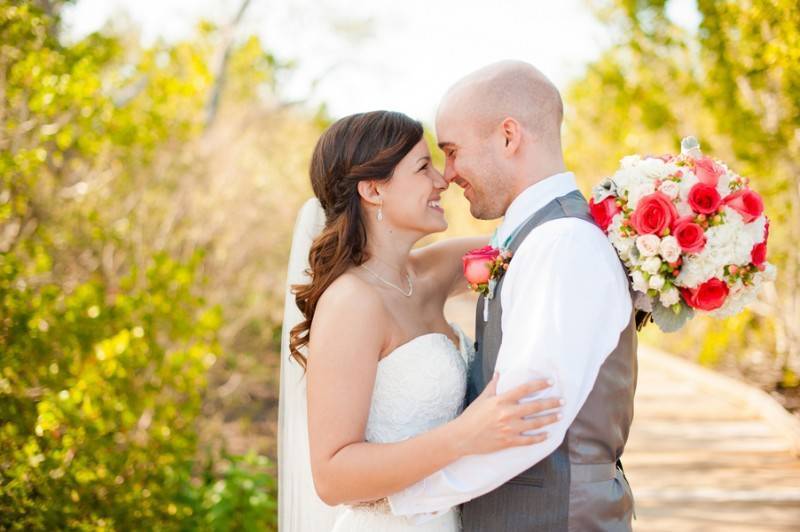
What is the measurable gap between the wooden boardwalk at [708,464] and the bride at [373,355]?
258 cm

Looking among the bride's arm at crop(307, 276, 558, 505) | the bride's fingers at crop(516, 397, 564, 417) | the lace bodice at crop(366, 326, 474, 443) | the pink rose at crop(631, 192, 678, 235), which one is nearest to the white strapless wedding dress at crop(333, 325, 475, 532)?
the lace bodice at crop(366, 326, 474, 443)

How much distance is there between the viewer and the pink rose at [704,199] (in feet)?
7.27

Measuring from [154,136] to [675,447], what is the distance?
4.46 m

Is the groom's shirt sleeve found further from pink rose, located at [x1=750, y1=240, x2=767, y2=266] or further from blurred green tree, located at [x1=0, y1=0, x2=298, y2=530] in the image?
blurred green tree, located at [x1=0, y1=0, x2=298, y2=530]

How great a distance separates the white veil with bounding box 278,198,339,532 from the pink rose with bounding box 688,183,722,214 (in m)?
1.38

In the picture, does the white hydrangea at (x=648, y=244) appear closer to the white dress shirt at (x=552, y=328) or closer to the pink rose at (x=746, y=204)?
the white dress shirt at (x=552, y=328)

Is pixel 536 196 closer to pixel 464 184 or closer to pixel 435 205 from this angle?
pixel 464 184

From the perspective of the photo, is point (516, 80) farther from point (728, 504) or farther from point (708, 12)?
point (708, 12)

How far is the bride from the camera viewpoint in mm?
2201

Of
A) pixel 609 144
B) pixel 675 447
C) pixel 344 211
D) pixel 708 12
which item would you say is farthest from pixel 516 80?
pixel 609 144

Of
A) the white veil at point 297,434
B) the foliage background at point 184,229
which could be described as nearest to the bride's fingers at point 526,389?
the white veil at point 297,434

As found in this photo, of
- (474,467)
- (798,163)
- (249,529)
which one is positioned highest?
(474,467)

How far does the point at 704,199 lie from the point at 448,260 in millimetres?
1230

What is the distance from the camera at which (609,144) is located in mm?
11281
